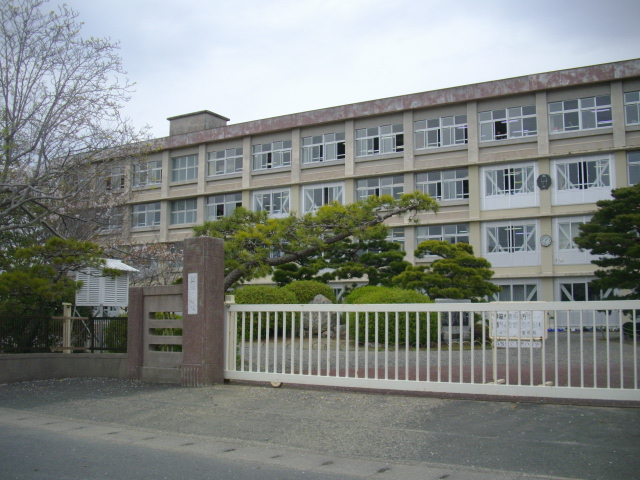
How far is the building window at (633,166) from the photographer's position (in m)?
32.2

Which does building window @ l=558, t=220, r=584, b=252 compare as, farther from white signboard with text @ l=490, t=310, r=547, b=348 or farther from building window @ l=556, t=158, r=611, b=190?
white signboard with text @ l=490, t=310, r=547, b=348

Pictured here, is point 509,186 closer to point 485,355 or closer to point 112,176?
point 112,176

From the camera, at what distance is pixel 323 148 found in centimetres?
4069

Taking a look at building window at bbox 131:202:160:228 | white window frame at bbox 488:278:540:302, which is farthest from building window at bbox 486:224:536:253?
building window at bbox 131:202:160:228

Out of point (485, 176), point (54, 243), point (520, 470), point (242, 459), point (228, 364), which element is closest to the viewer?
point (520, 470)

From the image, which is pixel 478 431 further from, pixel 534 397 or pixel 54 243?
pixel 54 243

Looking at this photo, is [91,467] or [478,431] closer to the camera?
[91,467]

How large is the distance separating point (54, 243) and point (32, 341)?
2.28 metres

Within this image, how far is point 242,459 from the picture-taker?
6.43 m

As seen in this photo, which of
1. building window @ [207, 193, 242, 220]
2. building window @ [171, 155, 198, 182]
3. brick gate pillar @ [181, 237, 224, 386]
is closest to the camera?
brick gate pillar @ [181, 237, 224, 386]

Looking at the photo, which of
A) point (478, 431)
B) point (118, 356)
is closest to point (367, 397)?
point (478, 431)

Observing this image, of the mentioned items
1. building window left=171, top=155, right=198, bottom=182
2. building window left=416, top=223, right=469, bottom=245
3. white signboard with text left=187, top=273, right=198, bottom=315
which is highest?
building window left=171, top=155, right=198, bottom=182

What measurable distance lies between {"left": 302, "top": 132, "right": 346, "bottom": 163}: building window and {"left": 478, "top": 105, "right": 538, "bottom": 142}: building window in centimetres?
897

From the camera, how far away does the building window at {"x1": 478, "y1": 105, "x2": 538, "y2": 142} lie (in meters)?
34.8
